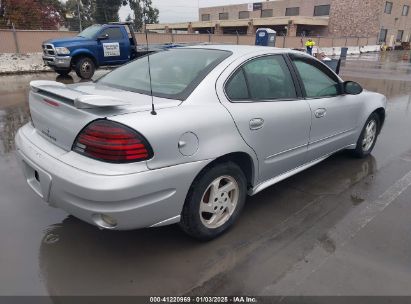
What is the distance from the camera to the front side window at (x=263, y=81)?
9.98 feet

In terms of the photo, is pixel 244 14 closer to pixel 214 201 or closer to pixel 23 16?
pixel 23 16

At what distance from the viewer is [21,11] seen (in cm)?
2156

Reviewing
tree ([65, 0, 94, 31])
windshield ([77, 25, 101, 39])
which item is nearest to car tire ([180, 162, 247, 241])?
windshield ([77, 25, 101, 39])

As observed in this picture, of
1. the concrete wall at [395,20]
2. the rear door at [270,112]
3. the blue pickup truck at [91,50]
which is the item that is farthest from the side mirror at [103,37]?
the concrete wall at [395,20]

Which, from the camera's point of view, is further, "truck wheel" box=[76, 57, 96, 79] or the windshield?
the windshield

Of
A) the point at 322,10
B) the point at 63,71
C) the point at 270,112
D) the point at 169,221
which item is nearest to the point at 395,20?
the point at 322,10

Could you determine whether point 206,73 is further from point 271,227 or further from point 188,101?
point 271,227

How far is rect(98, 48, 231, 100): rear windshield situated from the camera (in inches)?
113

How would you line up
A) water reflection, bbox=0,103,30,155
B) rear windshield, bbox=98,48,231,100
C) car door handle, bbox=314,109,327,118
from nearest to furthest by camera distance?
rear windshield, bbox=98,48,231,100
car door handle, bbox=314,109,327,118
water reflection, bbox=0,103,30,155

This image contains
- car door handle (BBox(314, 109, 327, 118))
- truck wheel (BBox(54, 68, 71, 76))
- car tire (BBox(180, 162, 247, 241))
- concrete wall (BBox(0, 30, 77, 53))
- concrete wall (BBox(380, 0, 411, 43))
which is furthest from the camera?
concrete wall (BBox(380, 0, 411, 43))

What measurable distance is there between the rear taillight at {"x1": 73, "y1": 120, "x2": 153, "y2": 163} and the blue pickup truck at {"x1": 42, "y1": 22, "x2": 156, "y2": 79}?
9.13 metres

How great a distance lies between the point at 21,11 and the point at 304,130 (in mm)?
23383

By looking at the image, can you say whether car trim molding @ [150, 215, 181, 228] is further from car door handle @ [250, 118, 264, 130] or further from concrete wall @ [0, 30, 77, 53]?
concrete wall @ [0, 30, 77, 53]

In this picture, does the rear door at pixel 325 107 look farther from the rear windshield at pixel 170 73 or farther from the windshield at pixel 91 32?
the windshield at pixel 91 32
